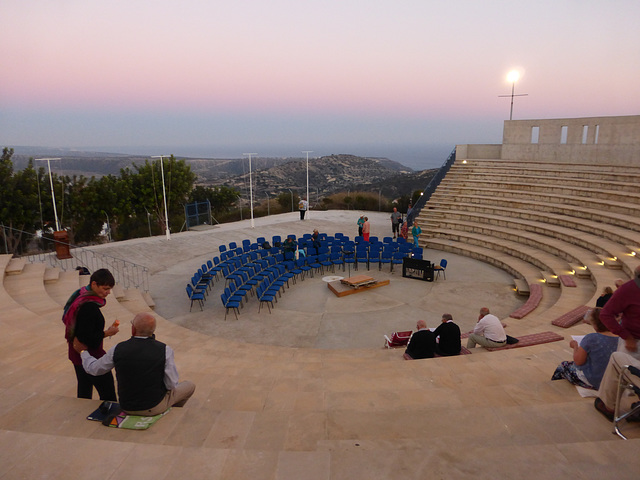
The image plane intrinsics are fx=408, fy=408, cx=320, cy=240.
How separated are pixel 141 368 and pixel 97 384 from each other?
1086 millimetres

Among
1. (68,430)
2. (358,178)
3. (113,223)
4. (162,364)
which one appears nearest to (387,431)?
(162,364)

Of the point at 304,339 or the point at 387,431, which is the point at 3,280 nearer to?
the point at 304,339

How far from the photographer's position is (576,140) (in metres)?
21.6

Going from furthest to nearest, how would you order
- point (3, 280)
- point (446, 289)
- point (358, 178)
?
1. point (358, 178)
2. point (446, 289)
3. point (3, 280)

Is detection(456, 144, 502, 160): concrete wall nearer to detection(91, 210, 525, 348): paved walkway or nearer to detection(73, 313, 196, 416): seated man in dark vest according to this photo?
detection(91, 210, 525, 348): paved walkway

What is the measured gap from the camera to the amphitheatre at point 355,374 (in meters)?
3.21

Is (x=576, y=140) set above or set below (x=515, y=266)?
above

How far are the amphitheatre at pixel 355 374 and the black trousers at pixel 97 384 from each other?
0.76ft

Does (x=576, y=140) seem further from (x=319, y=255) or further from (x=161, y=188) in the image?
(x=161, y=188)

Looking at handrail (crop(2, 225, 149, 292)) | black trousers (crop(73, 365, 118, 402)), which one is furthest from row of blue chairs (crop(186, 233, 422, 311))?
black trousers (crop(73, 365, 118, 402))

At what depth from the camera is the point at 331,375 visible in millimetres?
6215

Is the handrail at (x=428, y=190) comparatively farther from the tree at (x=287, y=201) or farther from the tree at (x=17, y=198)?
the tree at (x=17, y=198)

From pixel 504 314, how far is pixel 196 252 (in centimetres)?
1285

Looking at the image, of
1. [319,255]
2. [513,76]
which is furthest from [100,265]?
[513,76]
